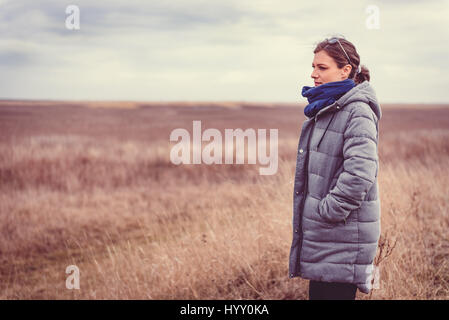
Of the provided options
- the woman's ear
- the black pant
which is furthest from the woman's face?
the black pant

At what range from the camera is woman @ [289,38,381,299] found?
184 centimetres

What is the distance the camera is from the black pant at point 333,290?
78.5 inches

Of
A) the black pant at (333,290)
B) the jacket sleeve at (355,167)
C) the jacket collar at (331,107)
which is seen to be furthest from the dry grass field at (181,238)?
the jacket collar at (331,107)

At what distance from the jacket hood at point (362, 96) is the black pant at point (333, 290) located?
0.85 m

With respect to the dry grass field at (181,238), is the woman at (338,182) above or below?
above

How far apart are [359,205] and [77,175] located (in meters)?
10.0

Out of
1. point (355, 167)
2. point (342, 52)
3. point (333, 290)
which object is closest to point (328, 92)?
point (342, 52)

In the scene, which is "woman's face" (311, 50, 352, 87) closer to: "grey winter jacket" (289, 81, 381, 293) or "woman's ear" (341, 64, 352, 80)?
"woman's ear" (341, 64, 352, 80)

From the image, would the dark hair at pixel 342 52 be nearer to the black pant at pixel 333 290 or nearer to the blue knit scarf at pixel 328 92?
the blue knit scarf at pixel 328 92

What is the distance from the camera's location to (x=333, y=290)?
2000 millimetres

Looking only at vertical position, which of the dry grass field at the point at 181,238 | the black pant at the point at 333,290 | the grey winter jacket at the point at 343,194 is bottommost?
the dry grass field at the point at 181,238

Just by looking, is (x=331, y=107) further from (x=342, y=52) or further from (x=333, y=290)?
(x=333, y=290)

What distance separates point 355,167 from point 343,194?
13 cm
